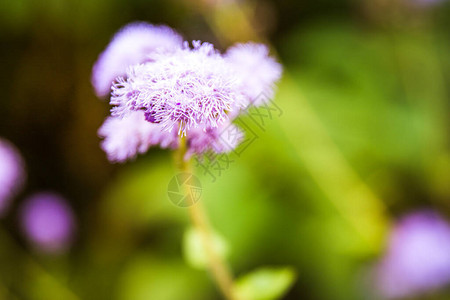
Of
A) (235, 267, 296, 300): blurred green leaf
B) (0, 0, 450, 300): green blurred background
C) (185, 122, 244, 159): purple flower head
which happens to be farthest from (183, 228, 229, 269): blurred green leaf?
(0, 0, 450, 300): green blurred background

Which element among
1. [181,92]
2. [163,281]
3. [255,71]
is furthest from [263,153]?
[181,92]

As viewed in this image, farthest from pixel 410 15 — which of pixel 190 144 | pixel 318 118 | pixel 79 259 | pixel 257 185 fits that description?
pixel 79 259

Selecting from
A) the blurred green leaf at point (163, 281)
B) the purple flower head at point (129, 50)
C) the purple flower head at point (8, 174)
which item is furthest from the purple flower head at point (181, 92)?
the blurred green leaf at point (163, 281)

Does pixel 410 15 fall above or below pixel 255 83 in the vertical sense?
above

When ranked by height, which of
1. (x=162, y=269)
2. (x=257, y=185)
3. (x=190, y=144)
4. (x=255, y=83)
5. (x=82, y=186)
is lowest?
(x=190, y=144)

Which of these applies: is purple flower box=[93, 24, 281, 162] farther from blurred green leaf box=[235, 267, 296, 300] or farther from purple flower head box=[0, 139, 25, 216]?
purple flower head box=[0, 139, 25, 216]

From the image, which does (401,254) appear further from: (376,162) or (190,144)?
(190,144)

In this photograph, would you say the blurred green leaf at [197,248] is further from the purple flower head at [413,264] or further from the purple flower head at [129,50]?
the purple flower head at [413,264]

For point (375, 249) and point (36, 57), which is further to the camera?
point (36, 57)
